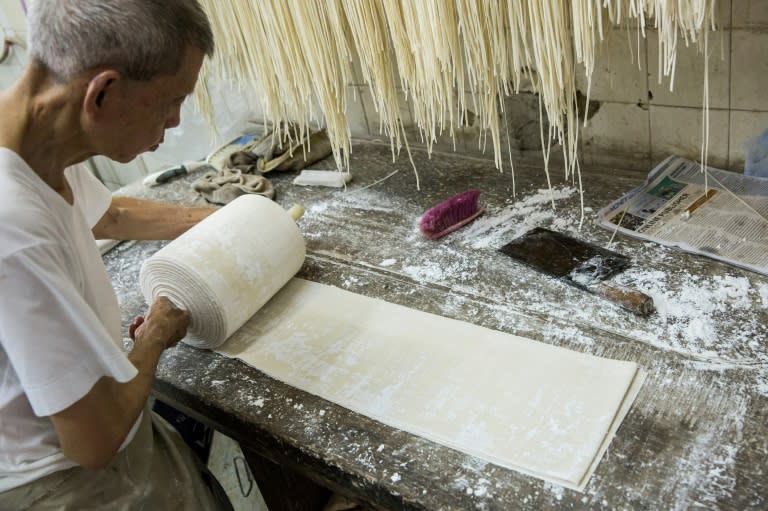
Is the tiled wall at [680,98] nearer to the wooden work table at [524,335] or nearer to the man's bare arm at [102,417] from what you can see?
A: the wooden work table at [524,335]

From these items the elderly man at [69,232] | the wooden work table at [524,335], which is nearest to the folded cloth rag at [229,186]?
the wooden work table at [524,335]

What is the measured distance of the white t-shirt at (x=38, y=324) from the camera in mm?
839

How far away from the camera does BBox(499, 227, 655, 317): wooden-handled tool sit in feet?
3.95

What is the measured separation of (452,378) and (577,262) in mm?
428

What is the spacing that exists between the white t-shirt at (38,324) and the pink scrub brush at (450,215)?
846mm

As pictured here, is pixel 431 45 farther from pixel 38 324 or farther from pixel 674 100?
pixel 38 324

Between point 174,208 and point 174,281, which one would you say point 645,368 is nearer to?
point 174,281

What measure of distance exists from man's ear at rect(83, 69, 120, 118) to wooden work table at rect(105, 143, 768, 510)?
620mm

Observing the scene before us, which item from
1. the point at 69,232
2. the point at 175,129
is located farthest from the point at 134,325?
the point at 175,129

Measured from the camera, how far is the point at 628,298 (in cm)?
120

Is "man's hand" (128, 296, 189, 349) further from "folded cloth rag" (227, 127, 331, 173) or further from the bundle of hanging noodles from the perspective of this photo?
"folded cloth rag" (227, 127, 331, 173)

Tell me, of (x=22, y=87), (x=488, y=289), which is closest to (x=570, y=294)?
(x=488, y=289)

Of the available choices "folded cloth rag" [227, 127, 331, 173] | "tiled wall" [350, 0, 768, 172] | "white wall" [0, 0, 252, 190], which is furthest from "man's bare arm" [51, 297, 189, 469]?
"white wall" [0, 0, 252, 190]

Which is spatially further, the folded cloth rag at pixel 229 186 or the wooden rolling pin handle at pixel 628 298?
the folded cloth rag at pixel 229 186
